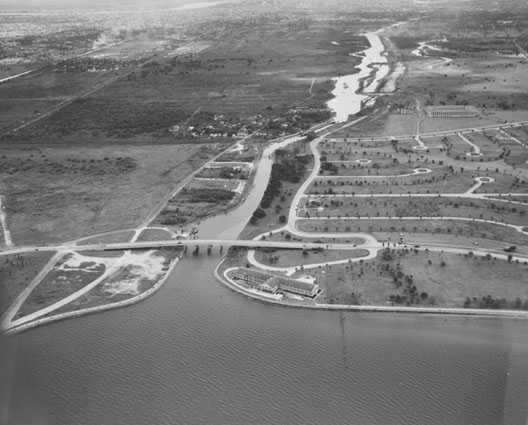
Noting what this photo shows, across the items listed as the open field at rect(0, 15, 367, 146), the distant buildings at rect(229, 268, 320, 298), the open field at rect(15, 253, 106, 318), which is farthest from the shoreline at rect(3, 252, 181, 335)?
the open field at rect(0, 15, 367, 146)

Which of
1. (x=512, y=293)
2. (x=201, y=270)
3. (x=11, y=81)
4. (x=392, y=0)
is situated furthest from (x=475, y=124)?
(x=392, y=0)

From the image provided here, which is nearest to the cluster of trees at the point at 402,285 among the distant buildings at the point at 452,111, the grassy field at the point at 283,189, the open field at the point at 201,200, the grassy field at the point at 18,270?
the grassy field at the point at 283,189

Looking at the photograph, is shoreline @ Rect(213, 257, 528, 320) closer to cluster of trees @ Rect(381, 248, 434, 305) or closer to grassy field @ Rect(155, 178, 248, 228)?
cluster of trees @ Rect(381, 248, 434, 305)

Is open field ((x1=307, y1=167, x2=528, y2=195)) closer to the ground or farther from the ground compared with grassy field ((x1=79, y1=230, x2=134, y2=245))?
farther from the ground

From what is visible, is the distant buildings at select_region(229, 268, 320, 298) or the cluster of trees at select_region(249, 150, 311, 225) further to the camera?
the cluster of trees at select_region(249, 150, 311, 225)

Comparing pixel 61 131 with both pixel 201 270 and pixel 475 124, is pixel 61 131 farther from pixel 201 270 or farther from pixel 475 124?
pixel 475 124

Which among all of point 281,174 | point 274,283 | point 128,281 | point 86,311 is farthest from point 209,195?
point 86,311

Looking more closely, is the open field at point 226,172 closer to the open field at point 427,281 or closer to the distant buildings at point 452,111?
the open field at point 427,281

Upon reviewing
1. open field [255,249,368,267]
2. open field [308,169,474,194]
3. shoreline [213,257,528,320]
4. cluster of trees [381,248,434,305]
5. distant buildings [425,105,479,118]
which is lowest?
shoreline [213,257,528,320]
